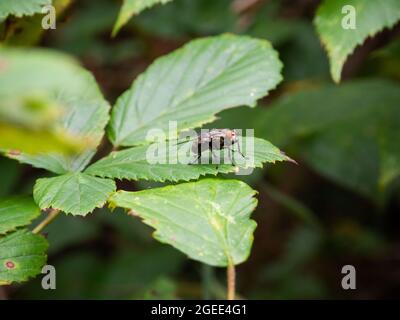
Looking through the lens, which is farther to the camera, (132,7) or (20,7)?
(132,7)

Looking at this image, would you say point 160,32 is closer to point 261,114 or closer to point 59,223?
point 261,114

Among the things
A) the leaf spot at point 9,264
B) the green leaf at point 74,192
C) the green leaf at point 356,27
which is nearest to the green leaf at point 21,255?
the leaf spot at point 9,264

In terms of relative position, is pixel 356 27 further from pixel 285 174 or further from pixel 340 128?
pixel 285 174

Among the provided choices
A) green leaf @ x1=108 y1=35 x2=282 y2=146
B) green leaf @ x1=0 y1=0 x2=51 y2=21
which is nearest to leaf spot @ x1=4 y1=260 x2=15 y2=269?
green leaf @ x1=108 y1=35 x2=282 y2=146

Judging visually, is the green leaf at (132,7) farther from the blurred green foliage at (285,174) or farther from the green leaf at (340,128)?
the green leaf at (340,128)

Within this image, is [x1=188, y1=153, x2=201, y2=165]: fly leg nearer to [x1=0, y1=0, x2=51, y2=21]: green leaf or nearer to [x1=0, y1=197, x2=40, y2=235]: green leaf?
[x1=0, y1=197, x2=40, y2=235]: green leaf

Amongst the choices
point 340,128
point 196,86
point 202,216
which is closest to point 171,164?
point 202,216

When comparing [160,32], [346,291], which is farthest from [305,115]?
[346,291]
